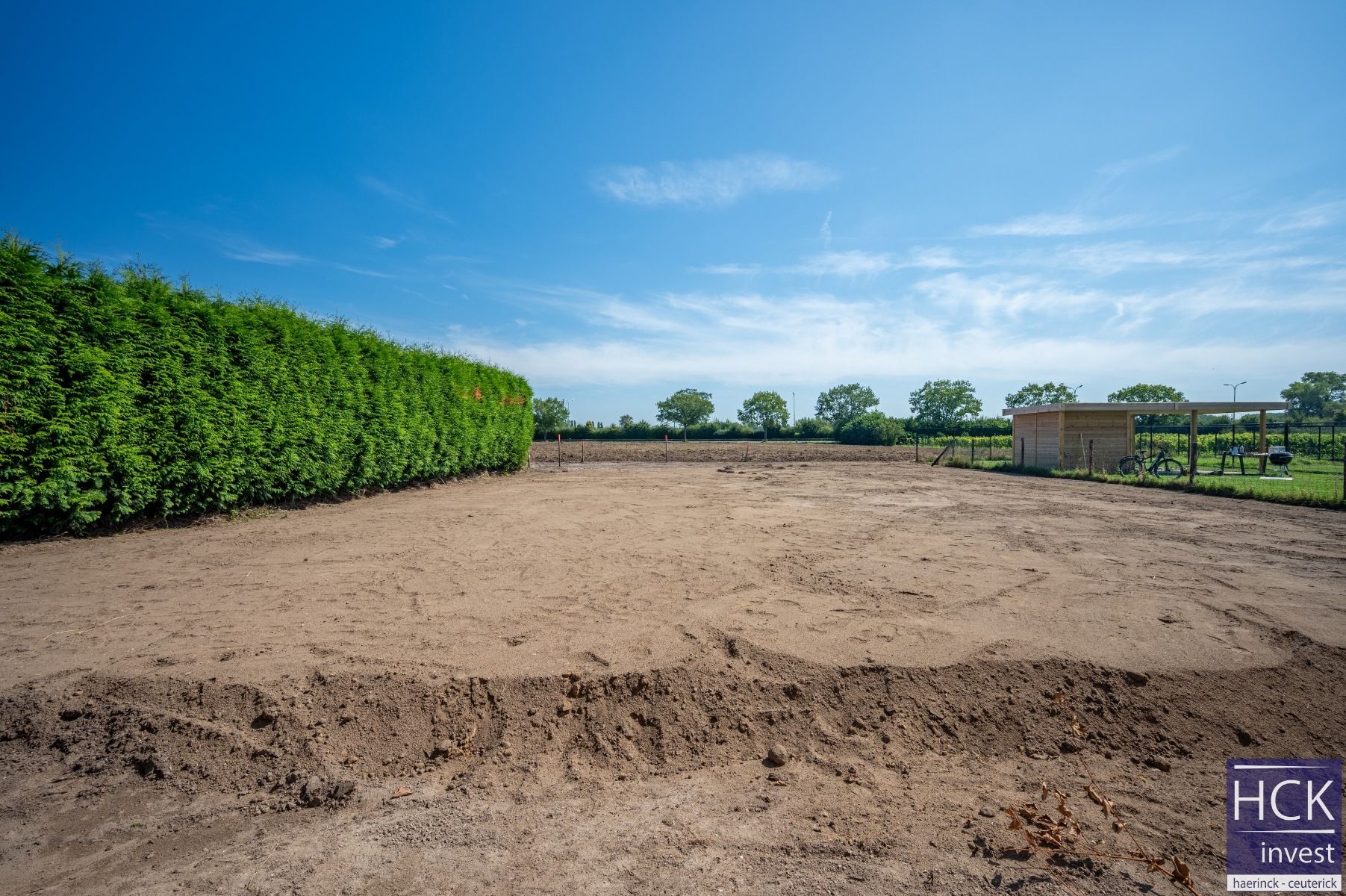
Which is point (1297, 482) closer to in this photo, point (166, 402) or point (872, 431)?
point (166, 402)

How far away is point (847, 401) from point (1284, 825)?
96.6m

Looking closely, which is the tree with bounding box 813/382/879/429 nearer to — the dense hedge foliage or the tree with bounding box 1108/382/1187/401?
the tree with bounding box 1108/382/1187/401

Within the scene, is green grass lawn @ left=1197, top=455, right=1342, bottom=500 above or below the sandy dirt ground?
above

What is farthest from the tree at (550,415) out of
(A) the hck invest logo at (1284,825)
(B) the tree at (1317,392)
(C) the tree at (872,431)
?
(B) the tree at (1317,392)

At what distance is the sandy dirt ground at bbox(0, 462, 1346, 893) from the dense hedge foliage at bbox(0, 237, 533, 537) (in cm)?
141

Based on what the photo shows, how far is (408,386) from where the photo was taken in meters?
13.6

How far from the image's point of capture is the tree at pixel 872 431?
48594 millimetres

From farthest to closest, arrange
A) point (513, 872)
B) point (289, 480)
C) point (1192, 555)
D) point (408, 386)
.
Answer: point (408, 386)
point (289, 480)
point (1192, 555)
point (513, 872)

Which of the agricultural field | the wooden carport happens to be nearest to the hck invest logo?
the wooden carport

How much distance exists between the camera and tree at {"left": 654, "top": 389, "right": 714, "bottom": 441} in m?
86.8

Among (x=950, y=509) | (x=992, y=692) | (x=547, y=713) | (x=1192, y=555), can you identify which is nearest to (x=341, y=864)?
(x=547, y=713)

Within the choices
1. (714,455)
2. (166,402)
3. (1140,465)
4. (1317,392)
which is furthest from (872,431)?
(1317,392)

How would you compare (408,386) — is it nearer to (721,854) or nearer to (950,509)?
(950,509)

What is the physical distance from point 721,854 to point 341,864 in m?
1.53
